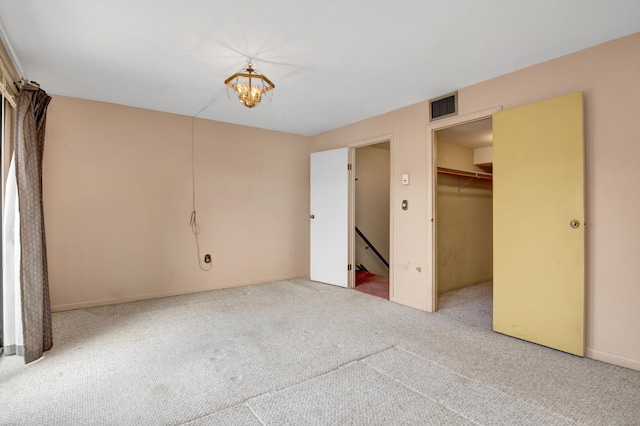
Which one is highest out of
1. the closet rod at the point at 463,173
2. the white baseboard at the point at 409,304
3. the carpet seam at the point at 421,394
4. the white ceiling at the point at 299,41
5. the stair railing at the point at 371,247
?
the white ceiling at the point at 299,41

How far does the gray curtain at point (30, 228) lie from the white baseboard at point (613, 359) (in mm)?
4199

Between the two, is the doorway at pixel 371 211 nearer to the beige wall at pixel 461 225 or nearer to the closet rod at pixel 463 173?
the beige wall at pixel 461 225

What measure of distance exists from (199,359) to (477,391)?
1.93 metres

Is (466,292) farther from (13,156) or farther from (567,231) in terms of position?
(13,156)

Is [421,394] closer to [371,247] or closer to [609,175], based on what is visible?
[609,175]

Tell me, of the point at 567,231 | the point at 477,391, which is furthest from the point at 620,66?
the point at 477,391

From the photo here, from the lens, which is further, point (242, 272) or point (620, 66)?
point (242, 272)

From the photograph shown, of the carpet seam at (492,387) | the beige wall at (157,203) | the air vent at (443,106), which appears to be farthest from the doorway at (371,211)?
the carpet seam at (492,387)

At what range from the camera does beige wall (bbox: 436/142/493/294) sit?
441 cm

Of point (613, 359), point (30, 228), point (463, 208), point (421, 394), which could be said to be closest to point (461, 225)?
point (463, 208)

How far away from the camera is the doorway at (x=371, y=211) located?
5.35 metres

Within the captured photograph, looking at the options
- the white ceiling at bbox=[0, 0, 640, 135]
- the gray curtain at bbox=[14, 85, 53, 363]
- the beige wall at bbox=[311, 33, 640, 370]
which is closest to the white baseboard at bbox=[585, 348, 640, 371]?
the beige wall at bbox=[311, 33, 640, 370]

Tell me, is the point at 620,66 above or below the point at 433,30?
below

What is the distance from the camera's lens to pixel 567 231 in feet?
7.99
